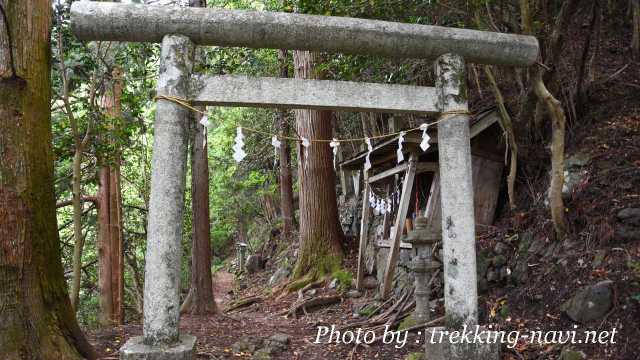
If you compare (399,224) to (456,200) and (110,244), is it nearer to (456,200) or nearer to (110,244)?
(456,200)

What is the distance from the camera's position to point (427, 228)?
622 cm

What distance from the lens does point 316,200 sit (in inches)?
394

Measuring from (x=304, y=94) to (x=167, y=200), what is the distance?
59.2 inches

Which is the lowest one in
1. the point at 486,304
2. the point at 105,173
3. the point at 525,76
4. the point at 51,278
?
the point at 486,304

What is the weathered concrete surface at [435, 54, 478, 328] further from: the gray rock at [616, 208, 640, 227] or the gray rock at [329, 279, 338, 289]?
the gray rock at [329, 279, 338, 289]

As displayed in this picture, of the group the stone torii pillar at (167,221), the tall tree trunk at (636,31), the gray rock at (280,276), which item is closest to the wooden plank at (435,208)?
the tall tree trunk at (636,31)

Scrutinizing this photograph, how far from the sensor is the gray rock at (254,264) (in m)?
14.6

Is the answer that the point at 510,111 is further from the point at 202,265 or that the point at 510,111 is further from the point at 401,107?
the point at 202,265

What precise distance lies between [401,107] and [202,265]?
5.18 m

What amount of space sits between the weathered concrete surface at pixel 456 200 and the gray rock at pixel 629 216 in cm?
208

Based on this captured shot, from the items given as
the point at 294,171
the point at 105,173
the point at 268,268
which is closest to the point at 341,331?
the point at 105,173

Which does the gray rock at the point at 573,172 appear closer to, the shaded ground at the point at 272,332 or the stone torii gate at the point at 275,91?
the stone torii gate at the point at 275,91

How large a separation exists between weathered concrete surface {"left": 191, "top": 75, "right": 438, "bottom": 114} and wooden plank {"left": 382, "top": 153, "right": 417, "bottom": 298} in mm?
2533

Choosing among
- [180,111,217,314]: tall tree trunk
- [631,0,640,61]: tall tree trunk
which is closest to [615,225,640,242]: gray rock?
[631,0,640,61]: tall tree trunk
